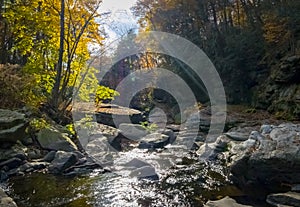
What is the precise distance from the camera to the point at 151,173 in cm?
750

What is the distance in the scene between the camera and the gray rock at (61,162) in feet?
25.0

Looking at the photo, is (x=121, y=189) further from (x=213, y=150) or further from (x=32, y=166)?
(x=213, y=150)

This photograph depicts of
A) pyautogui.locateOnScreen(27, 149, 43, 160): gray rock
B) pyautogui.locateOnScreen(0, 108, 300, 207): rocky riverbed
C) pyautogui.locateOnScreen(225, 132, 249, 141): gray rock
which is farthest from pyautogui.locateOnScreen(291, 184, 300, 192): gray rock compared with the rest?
pyautogui.locateOnScreen(27, 149, 43, 160): gray rock

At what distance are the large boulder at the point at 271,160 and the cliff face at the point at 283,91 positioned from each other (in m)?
8.13

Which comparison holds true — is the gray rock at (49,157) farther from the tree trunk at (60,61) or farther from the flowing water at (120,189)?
the tree trunk at (60,61)

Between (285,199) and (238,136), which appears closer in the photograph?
(285,199)

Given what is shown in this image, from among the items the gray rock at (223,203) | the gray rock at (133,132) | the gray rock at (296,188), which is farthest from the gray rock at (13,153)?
the gray rock at (296,188)

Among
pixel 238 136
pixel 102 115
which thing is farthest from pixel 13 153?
pixel 102 115

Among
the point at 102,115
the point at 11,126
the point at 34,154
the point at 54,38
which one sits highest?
the point at 54,38

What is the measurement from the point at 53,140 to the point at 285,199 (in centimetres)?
703

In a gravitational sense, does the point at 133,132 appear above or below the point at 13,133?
below

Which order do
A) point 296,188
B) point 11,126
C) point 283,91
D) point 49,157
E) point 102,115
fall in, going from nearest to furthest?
point 296,188, point 11,126, point 49,157, point 283,91, point 102,115

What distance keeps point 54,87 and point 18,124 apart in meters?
4.31

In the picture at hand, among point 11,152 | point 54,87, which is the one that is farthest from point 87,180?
point 54,87
